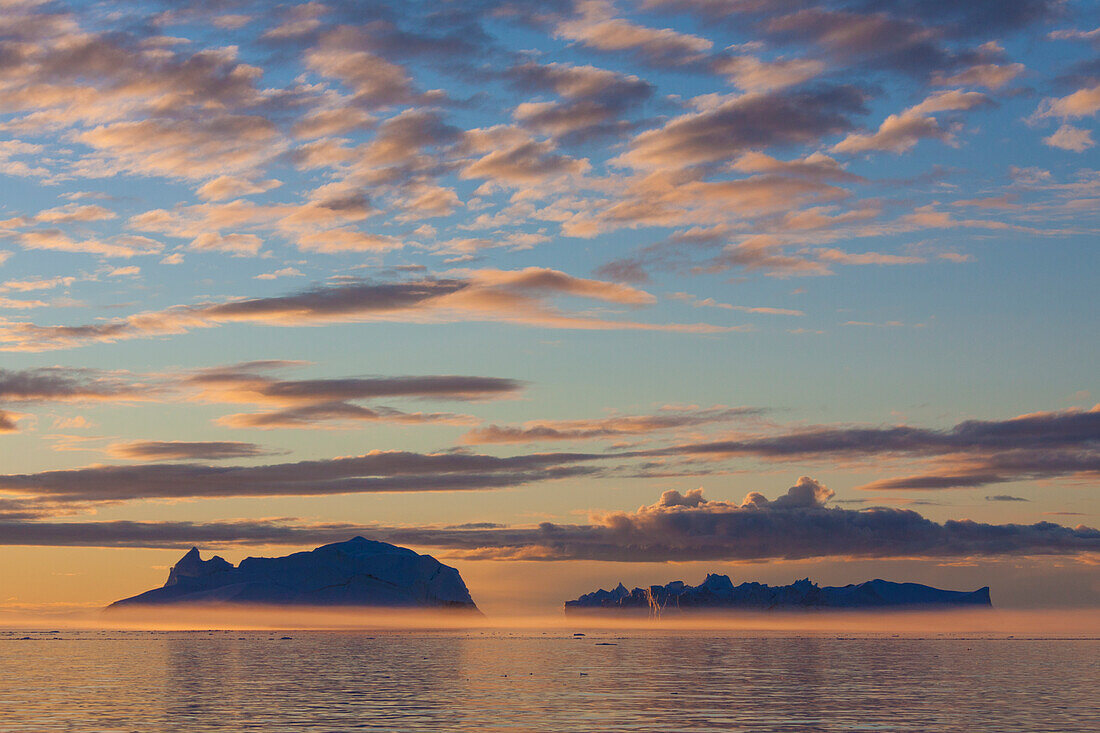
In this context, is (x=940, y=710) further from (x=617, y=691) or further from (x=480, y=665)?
(x=480, y=665)

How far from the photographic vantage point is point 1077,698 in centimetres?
11669

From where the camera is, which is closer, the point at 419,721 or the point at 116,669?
the point at 419,721

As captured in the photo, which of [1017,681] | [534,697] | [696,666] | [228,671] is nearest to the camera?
[534,697]

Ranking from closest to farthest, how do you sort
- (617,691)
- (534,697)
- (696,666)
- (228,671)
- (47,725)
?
(47,725)
(534,697)
(617,691)
(228,671)
(696,666)

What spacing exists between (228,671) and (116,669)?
20.0 meters

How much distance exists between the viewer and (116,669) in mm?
172125

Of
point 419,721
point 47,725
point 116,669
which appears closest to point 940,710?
point 419,721

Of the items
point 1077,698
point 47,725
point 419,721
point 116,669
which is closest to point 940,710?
point 1077,698

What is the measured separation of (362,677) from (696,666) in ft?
186

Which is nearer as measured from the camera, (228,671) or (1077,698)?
(1077,698)

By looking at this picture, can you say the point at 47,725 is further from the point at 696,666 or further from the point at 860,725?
the point at 696,666

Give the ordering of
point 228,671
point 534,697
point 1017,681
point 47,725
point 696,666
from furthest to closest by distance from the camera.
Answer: point 696,666 < point 228,671 < point 1017,681 < point 534,697 < point 47,725

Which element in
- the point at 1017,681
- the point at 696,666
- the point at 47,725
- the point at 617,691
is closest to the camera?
the point at 47,725

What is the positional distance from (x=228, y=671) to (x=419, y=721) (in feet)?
276
